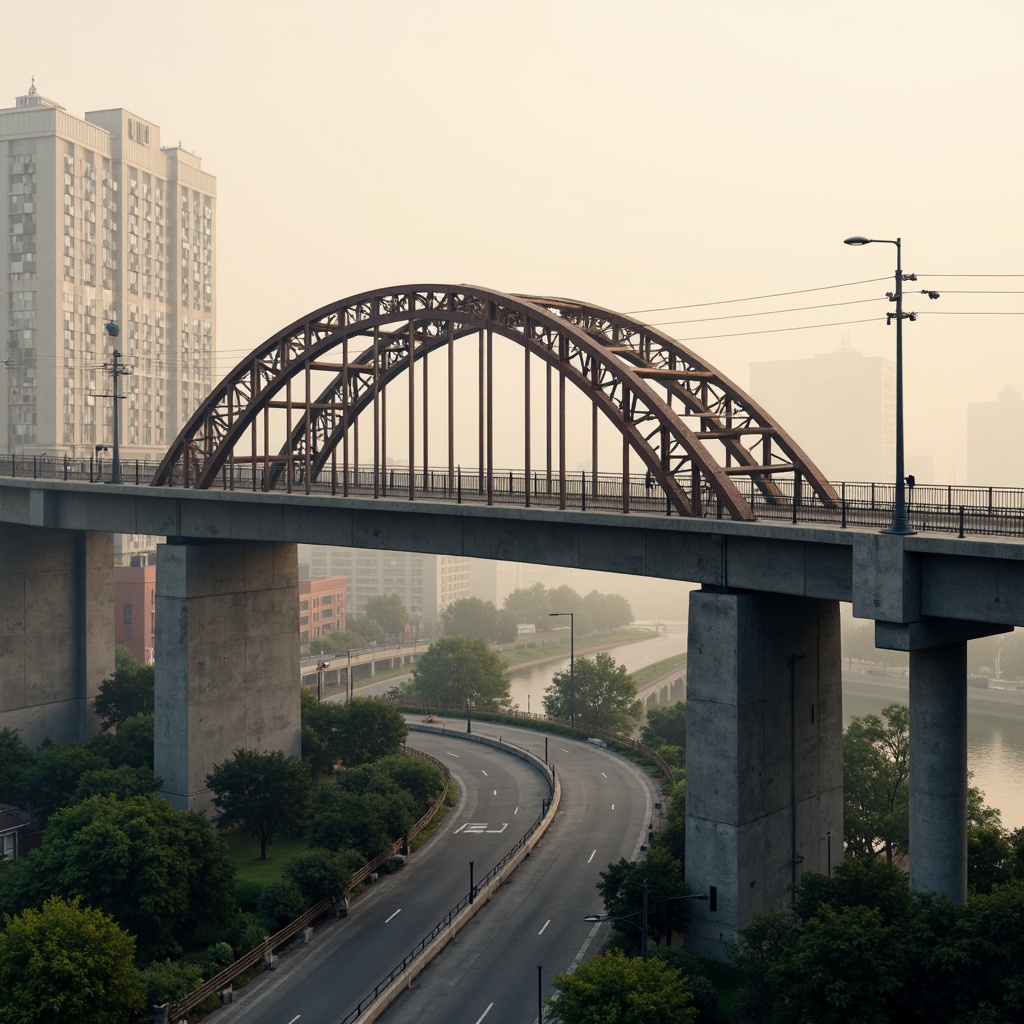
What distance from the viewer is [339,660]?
532ft

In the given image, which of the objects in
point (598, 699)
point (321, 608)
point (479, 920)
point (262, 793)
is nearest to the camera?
point (479, 920)

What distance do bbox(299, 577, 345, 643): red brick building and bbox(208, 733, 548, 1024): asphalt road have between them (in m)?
113

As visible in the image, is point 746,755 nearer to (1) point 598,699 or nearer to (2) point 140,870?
(2) point 140,870

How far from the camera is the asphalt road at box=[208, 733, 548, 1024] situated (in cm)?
3944

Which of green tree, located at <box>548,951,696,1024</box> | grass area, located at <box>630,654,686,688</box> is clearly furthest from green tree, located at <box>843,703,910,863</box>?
grass area, located at <box>630,654,686,688</box>

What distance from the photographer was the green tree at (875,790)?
56.4 meters

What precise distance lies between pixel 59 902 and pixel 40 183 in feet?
396

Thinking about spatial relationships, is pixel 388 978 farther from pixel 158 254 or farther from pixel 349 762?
pixel 158 254

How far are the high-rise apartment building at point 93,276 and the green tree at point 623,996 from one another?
115140 mm

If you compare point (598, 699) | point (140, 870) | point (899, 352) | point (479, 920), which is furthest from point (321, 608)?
point (899, 352)

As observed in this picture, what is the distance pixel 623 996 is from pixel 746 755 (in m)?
9.34

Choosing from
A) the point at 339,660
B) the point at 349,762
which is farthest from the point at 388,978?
the point at 339,660

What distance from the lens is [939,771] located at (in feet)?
116

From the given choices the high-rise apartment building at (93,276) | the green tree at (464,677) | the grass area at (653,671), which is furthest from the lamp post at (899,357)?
the grass area at (653,671)
